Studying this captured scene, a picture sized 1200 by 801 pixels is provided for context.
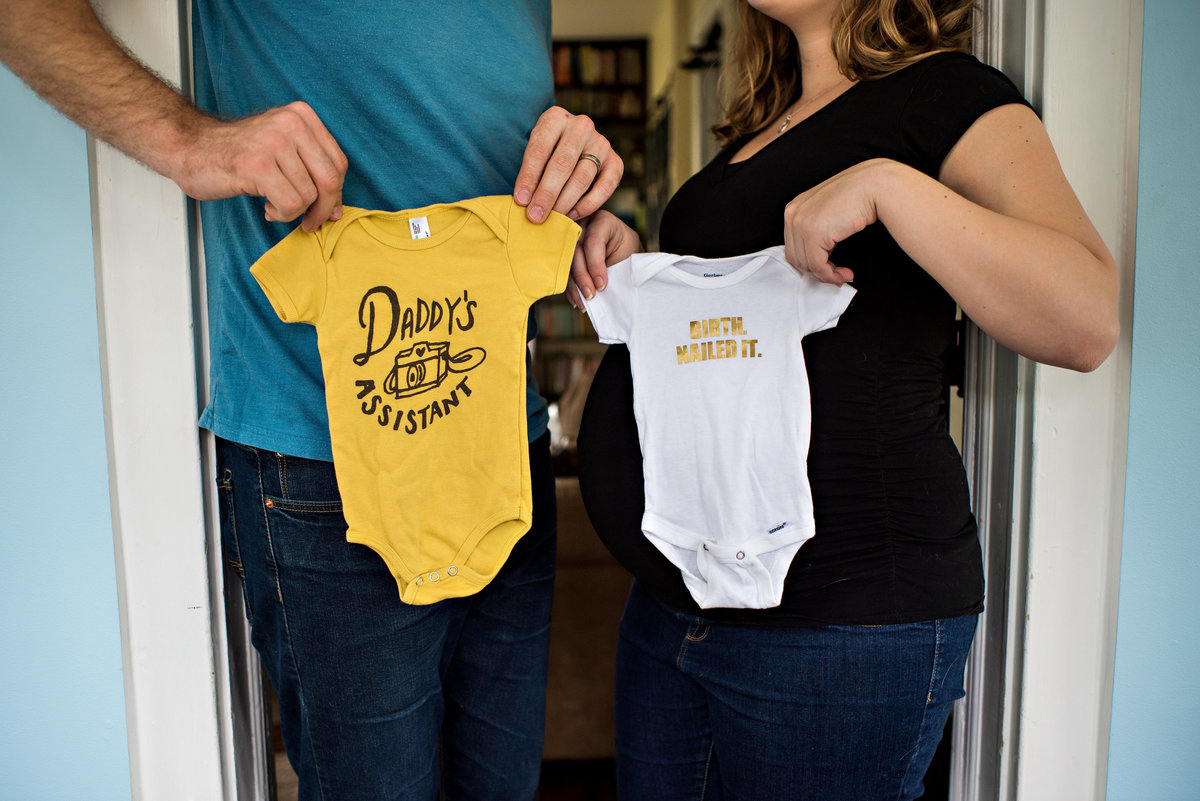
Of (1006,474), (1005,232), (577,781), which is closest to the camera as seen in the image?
(1005,232)

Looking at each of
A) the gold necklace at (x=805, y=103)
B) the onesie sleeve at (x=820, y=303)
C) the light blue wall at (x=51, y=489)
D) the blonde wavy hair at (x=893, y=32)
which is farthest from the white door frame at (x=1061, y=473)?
the light blue wall at (x=51, y=489)

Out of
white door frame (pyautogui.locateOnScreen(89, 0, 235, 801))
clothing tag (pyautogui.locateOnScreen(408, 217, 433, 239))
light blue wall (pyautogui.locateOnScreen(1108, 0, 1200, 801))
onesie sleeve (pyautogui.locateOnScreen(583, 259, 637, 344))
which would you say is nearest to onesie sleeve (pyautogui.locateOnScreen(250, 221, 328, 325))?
clothing tag (pyautogui.locateOnScreen(408, 217, 433, 239))

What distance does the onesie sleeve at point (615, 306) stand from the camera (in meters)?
0.97

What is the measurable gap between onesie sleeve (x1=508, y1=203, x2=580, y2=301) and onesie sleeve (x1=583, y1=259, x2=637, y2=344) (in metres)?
0.08

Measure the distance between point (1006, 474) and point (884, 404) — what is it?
15.1 inches

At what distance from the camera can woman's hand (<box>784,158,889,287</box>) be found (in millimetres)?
767

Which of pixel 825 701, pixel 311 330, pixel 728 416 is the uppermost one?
pixel 311 330

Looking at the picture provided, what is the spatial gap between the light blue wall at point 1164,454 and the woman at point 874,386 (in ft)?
0.98

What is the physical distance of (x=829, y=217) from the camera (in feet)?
2.56

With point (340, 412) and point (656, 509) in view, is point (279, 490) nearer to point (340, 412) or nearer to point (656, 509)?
point (340, 412)

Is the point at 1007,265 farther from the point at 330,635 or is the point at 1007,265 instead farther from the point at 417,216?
the point at 330,635

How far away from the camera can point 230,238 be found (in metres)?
0.92

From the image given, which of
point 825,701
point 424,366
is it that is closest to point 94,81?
point 424,366

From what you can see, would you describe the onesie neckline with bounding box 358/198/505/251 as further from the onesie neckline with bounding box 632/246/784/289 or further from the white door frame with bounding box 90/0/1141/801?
the white door frame with bounding box 90/0/1141/801
